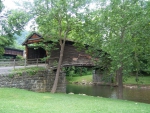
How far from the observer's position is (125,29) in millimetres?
14352

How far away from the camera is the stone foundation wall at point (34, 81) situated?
15773mm

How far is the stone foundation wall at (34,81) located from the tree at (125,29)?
700 cm

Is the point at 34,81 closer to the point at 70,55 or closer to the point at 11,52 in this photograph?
the point at 70,55

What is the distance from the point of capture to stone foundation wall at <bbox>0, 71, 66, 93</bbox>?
15.8 meters

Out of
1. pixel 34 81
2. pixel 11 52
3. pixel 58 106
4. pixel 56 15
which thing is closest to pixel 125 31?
pixel 56 15

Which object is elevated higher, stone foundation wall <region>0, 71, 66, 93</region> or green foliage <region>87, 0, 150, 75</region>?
green foliage <region>87, 0, 150, 75</region>

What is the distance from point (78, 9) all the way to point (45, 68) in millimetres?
6777

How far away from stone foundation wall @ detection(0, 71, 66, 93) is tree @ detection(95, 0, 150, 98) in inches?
276

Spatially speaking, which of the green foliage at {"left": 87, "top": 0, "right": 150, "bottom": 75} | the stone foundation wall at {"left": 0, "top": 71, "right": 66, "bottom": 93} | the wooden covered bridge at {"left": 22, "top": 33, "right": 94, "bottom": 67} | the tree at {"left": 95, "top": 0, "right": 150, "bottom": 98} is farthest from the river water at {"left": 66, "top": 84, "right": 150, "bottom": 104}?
the tree at {"left": 95, "top": 0, "right": 150, "bottom": 98}

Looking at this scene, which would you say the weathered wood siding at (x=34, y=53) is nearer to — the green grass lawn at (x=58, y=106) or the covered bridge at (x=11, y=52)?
the green grass lawn at (x=58, y=106)

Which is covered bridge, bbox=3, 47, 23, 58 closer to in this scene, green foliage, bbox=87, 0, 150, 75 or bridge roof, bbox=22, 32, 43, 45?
bridge roof, bbox=22, 32, 43, 45

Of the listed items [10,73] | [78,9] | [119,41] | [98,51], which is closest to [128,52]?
[119,41]

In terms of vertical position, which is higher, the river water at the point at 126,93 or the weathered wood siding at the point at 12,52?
the weathered wood siding at the point at 12,52

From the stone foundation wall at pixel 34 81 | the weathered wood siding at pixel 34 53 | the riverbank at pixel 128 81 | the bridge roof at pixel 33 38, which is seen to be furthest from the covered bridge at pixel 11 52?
the stone foundation wall at pixel 34 81
